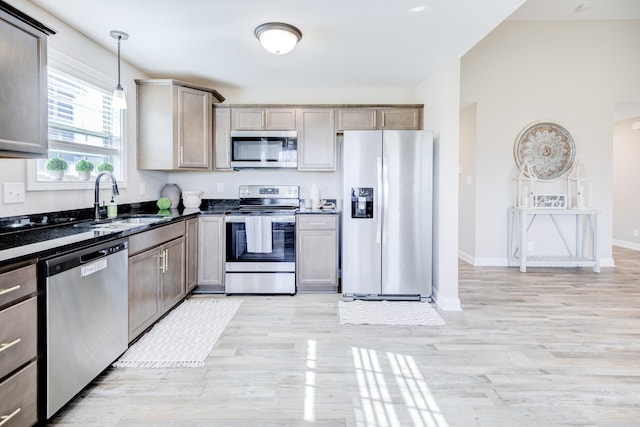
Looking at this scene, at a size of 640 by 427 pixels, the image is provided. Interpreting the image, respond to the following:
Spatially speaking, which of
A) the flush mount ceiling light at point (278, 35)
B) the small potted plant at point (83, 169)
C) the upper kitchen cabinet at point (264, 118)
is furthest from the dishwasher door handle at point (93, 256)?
the upper kitchen cabinet at point (264, 118)

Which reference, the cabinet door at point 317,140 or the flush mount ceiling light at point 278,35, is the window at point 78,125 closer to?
the flush mount ceiling light at point 278,35

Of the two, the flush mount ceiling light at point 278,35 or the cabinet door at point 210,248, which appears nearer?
the flush mount ceiling light at point 278,35

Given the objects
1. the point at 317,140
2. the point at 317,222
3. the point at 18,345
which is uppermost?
the point at 317,140

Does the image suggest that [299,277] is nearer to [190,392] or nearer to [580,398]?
[190,392]

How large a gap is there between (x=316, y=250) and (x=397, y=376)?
1820 millimetres

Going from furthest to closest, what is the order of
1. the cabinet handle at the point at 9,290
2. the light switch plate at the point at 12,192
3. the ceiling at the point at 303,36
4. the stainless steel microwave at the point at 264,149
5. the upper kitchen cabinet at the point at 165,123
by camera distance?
the stainless steel microwave at the point at 264,149 < the upper kitchen cabinet at the point at 165,123 < the ceiling at the point at 303,36 < the light switch plate at the point at 12,192 < the cabinet handle at the point at 9,290

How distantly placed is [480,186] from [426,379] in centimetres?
365

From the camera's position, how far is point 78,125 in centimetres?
286

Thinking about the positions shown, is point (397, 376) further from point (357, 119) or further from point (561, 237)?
point (561, 237)

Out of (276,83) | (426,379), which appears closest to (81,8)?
(276,83)

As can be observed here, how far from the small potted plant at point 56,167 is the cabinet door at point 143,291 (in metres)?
0.81

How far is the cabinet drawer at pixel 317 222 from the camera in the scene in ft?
12.2

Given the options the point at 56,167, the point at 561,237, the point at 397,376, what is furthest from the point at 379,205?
the point at 561,237

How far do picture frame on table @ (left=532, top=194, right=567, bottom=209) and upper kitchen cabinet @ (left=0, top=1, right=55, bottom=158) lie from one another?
5.49 metres
